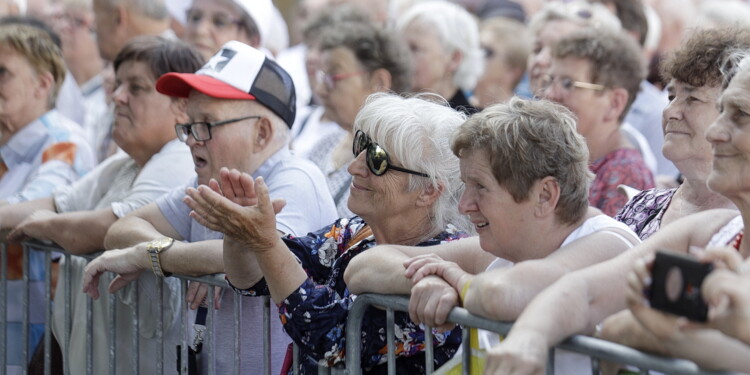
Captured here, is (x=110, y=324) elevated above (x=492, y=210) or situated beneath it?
situated beneath

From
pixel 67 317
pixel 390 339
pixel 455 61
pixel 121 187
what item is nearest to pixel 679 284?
pixel 390 339

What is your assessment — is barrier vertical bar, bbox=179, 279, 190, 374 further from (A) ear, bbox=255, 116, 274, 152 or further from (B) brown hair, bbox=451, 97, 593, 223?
(B) brown hair, bbox=451, 97, 593, 223

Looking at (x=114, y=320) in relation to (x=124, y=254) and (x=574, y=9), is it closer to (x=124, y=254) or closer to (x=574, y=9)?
(x=124, y=254)

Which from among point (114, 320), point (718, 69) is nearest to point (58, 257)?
point (114, 320)

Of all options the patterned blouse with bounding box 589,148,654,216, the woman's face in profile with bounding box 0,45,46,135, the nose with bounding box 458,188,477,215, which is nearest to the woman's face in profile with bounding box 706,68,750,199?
the nose with bounding box 458,188,477,215

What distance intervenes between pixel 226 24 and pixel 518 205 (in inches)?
161

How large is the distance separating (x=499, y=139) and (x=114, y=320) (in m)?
2.04

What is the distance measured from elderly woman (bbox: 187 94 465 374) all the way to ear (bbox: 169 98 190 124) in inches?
58.2

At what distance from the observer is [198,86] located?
14.4 ft

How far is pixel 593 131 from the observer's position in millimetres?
5457

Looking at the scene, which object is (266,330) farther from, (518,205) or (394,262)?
(518,205)

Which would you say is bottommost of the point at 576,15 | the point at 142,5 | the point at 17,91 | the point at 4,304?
the point at 4,304

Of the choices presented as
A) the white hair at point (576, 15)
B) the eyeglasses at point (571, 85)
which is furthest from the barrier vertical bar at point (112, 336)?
the white hair at point (576, 15)

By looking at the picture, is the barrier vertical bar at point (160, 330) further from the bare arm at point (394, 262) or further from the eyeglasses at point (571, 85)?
the eyeglasses at point (571, 85)
